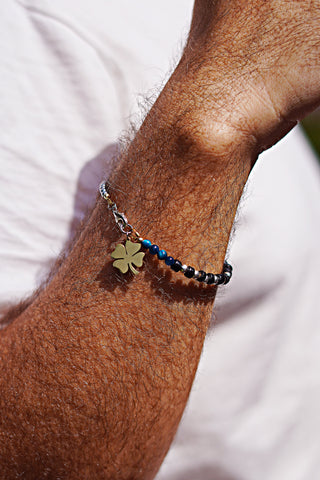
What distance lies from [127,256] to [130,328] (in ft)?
0.39

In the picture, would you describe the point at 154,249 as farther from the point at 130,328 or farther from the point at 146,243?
the point at 130,328

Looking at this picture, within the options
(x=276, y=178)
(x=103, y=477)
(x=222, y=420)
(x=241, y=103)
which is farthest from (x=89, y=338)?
(x=276, y=178)

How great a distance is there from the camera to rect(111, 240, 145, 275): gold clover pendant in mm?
762

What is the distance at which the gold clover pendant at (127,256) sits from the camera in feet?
2.50

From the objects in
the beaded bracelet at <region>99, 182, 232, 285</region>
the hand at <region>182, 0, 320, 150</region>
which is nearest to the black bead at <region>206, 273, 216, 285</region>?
the beaded bracelet at <region>99, 182, 232, 285</region>

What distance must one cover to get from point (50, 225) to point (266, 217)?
0.54 metres

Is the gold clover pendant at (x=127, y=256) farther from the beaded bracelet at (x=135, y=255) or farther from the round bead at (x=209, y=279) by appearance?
the round bead at (x=209, y=279)

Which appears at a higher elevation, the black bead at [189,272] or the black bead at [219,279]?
the black bead at [219,279]

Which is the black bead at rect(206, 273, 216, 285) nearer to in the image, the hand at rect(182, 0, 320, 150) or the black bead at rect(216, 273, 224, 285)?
the black bead at rect(216, 273, 224, 285)

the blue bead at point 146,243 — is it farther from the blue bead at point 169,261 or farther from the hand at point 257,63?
the hand at point 257,63

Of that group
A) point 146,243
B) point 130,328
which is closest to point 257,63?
point 146,243

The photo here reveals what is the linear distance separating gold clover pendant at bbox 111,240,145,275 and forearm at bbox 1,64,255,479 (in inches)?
0.9

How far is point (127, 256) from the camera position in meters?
0.77

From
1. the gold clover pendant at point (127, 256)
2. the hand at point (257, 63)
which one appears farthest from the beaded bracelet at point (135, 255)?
the hand at point (257, 63)
